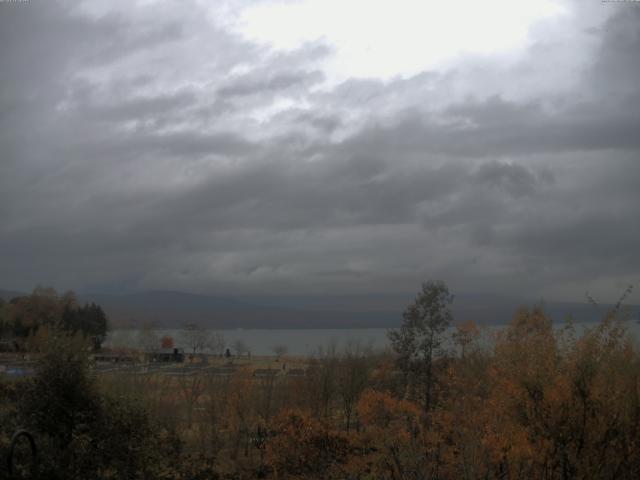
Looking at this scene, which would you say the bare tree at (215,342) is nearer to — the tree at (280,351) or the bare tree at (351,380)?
the tree at (280,351)

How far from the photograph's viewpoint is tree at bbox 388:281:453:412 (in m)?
31.0

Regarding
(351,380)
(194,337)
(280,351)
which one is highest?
(194,337)

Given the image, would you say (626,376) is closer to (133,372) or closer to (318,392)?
(318,392)

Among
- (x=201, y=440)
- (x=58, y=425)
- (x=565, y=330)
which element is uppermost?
(x=565, y=330)

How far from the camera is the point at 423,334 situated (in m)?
31.0

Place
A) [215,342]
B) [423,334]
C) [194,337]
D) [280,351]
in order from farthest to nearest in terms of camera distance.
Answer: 1. [215,342]
2. [194,337]
3. [280,351]
4. [423,334]

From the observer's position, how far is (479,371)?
82.3ft

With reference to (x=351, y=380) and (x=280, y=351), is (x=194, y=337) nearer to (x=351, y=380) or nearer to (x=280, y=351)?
(x=280, y=351)

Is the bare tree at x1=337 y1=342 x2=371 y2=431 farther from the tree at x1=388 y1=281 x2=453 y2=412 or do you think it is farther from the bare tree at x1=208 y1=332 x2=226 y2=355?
the bare tree at x1=208 y1=332 x2=226 y2=355

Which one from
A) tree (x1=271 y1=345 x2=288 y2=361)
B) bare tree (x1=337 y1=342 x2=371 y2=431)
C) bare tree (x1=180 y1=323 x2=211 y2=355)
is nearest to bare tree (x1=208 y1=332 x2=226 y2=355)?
bare tree (x1=180 y1=323 x2=211 y2=355)

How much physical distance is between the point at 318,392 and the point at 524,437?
19.5 meters

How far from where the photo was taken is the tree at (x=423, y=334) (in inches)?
1220

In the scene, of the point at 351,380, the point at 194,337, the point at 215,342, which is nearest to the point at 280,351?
the point at 194,337

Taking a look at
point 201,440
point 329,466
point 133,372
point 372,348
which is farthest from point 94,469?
point 372,348
